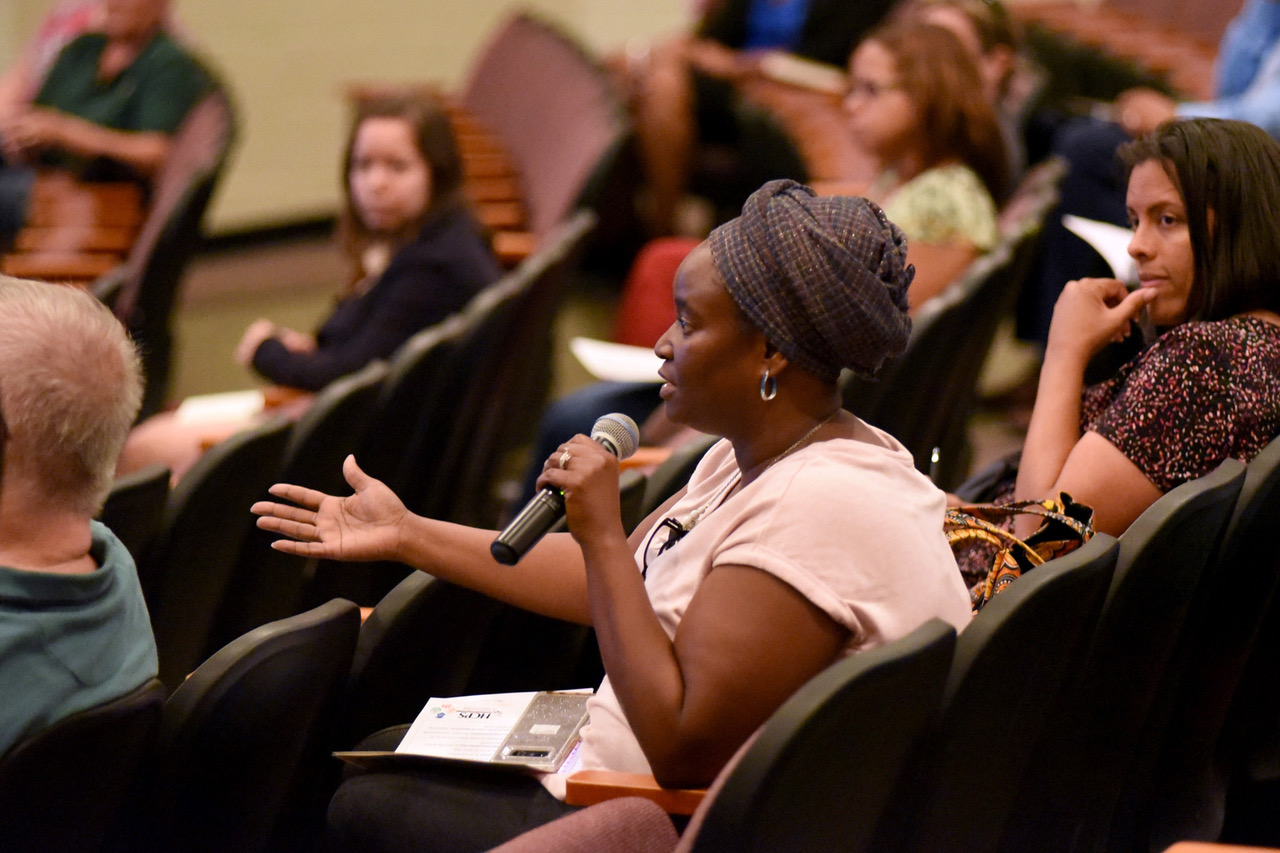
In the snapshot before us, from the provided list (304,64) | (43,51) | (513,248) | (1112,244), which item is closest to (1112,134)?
(1112,244)

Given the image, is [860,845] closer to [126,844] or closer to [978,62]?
[126,844]

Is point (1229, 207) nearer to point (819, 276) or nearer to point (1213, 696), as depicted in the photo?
point (1213, 696)

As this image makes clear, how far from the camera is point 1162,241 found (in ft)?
5.81

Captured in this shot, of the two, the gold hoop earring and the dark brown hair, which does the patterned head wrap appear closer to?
the gold hoop earring

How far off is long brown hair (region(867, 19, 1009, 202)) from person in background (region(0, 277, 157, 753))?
6.64ft

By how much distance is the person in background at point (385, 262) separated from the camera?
9.70ft

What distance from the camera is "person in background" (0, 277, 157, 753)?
1229 millimetres

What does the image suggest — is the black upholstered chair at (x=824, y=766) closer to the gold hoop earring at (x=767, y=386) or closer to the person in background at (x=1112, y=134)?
the gold hoop earring at (x=767, y=386)

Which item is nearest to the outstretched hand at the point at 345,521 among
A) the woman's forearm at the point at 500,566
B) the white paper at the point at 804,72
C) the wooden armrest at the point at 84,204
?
the woman's forearm at the point at 500,566

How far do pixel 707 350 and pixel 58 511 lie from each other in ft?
2.00

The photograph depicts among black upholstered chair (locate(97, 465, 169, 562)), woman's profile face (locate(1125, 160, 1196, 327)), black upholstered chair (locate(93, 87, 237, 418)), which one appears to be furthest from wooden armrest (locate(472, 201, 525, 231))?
woman's profile face (locate(1125, 160, 1196, 327))

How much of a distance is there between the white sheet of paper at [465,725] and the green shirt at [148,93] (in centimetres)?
315

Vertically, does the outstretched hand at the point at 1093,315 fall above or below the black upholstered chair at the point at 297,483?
above

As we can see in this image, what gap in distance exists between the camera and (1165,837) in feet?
5.46
